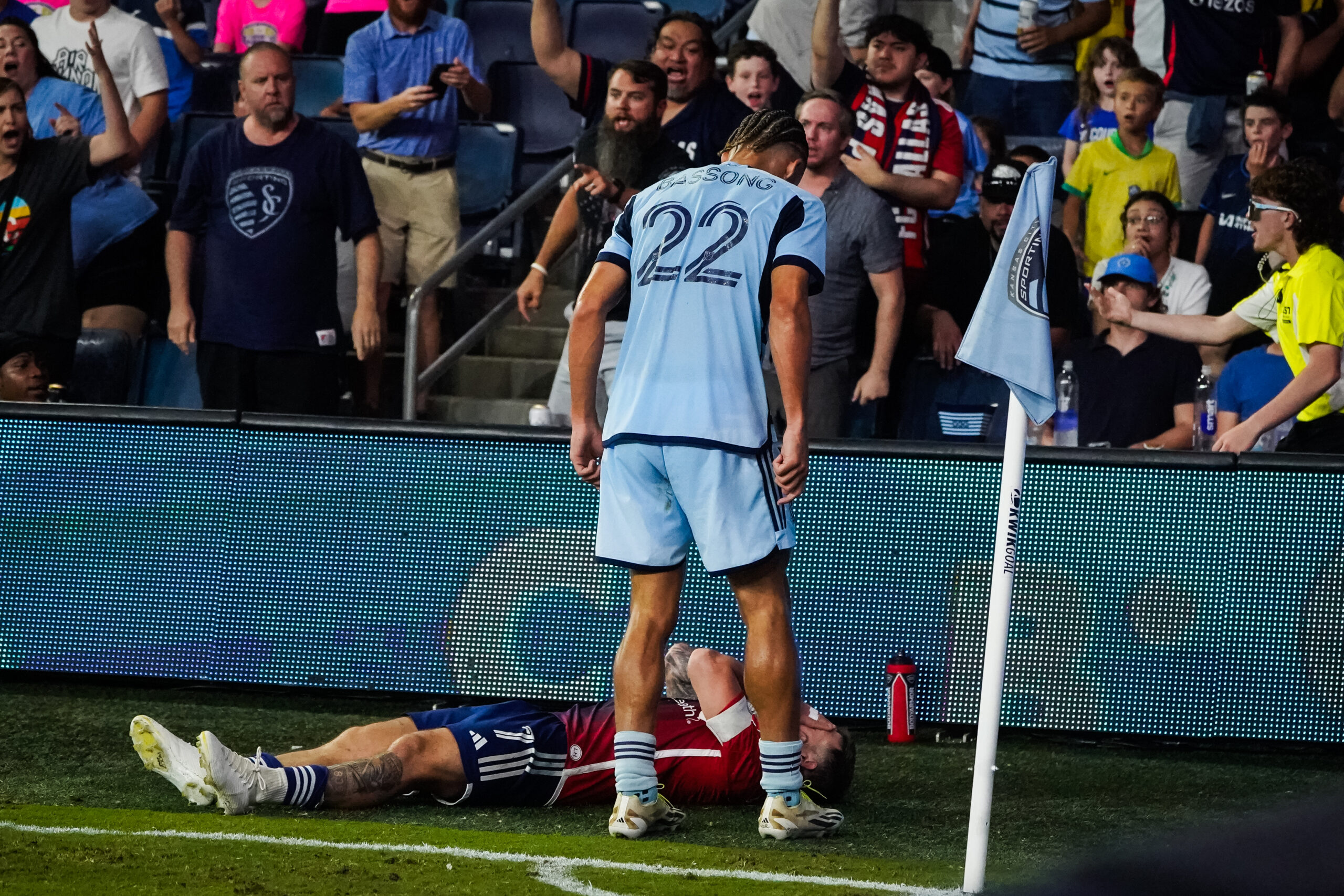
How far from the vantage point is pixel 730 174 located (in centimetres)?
466

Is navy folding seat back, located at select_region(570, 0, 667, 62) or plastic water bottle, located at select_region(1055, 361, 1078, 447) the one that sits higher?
navy folding seat back, located at select_region(570, 0, 667, 62)

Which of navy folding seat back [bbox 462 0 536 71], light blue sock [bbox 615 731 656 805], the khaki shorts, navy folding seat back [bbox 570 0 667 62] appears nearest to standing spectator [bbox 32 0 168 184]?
the khaki shorts

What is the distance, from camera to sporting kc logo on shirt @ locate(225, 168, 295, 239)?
26.1 ft

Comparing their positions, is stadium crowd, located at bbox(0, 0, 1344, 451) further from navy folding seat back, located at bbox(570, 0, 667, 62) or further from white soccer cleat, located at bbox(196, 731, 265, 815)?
white soccer cleat, located at bbox(196, 731, 265, 815)

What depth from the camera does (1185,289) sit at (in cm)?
807

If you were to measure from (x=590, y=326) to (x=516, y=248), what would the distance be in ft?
16.8

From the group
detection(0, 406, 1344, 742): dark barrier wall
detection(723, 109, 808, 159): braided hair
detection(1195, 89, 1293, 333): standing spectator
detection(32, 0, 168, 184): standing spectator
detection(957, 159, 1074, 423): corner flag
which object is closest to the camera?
detection(957, 159, 1074, 423): corner flag

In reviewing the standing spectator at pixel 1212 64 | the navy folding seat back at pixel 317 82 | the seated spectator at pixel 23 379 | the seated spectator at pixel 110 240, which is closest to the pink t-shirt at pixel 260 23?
the navy folding seat back at pixel 317 82

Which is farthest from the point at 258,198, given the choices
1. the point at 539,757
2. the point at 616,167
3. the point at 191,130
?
the point at 539,757

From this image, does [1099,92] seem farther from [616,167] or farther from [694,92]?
[616,167]

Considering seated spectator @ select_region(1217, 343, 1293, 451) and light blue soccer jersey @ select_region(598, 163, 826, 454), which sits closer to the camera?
light blue soccer jersey @ select_region(598, 163, 826, 454)

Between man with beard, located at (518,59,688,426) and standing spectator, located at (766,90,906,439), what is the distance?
0.69 m

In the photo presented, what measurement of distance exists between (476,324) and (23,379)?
231cm

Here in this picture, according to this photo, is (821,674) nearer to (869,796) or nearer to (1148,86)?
(869,796)
